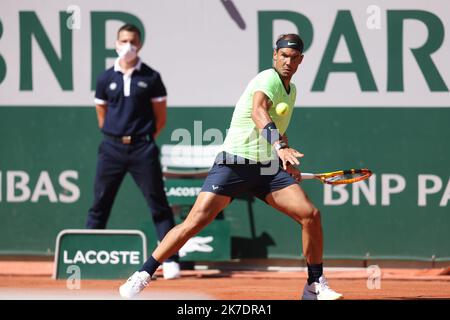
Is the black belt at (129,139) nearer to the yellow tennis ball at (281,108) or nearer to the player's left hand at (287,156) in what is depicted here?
the yellow tennis ball at (281,108)

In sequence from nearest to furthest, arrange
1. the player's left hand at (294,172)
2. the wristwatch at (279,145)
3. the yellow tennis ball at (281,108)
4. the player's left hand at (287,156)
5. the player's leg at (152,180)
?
the player's left hand at (287,156), the wristwatch at (279,145), the yellow tennis ball at (281,108), the player's left hand at (294,172), the player's leg at (152,180)

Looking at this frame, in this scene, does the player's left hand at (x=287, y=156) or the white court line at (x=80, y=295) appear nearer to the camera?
the player's left hand at (x=287, y=156)

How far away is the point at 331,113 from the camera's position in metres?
9.67

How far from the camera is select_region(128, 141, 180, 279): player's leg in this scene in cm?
909

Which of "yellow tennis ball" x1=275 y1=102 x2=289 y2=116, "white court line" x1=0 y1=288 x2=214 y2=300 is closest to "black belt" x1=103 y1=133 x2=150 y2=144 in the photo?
"white court line" x1=0 y1=288 x2=214 y2=300

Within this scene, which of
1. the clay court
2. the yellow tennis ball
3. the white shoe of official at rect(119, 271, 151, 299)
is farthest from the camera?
the clay court

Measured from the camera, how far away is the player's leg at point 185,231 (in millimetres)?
7180

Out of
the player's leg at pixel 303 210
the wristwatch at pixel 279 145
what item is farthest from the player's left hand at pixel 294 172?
the wristwatch at pixel 279 145

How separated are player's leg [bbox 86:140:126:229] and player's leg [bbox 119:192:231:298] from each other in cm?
186

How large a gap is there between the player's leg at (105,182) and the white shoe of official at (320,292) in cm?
230

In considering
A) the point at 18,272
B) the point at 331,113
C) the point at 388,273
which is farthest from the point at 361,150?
the point at 18,272

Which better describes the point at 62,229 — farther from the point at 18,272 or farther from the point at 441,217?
the point at 441,217

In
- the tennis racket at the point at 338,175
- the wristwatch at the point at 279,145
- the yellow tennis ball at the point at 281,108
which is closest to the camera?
the wristwatch at the point at 279,145

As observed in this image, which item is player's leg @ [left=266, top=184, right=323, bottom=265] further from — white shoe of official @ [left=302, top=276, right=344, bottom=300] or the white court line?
the white court line
